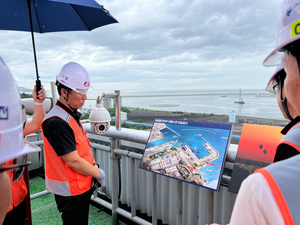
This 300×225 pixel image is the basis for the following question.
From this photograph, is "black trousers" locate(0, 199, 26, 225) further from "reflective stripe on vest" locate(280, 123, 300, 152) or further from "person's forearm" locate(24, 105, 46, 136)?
"reflective stripe on vest" locate(280, 123, 300, 152)

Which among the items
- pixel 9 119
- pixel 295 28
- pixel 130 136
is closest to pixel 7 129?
pixel 9 119

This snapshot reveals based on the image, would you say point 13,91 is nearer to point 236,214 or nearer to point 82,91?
point 236,214

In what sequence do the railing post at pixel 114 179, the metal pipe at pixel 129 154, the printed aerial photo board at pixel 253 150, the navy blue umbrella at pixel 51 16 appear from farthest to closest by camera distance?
the railing post at pixel 114 179, the metal pipe at pixel 129 154, the navy blue umbrella at pixel 51 16, the printed aerial photo board at pixel 253 150

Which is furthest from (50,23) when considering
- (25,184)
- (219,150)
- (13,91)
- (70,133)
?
(219,150)

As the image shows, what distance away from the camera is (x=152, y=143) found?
2.11 metres

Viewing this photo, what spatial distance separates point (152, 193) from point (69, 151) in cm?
110

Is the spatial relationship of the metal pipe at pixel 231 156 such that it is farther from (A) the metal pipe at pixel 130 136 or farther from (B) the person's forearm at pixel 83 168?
(B) the person's forearm at pixel 83 168

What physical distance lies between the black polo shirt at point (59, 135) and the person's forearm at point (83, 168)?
0.13 meters

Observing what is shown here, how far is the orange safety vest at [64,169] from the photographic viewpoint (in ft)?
5.90

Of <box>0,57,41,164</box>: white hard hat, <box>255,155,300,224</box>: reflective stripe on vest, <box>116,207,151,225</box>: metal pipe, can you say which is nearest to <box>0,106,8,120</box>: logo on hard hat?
<box>0,57,41,164</box>: white hard hat

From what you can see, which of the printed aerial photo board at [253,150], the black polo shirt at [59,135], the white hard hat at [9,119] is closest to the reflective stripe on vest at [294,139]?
the printed aerial photo board at [253,150]

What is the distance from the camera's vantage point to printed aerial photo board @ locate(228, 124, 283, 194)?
1.49 m

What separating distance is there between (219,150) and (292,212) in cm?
125

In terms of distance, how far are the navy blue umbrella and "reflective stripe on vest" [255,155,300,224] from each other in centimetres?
218
